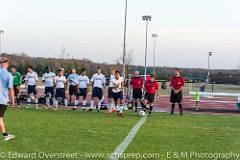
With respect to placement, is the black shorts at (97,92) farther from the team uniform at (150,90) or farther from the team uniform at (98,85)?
the team uniform at (150,90)

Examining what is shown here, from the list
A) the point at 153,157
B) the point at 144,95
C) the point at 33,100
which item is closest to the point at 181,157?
the point at 153,157

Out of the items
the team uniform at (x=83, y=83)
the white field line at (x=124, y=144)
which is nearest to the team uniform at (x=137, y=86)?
the team uniform at (x=83, y=83)

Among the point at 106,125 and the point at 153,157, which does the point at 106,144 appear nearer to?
the point at 153,157

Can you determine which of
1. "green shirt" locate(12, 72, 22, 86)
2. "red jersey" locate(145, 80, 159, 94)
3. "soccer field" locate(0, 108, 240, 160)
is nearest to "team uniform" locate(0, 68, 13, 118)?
"soccer field" locate(0, 108, 240, 160)

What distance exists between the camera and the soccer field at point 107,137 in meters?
9.63

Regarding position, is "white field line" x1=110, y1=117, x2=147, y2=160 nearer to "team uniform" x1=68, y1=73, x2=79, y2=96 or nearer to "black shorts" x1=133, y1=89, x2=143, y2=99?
"black shorts" x1=133, y1=89, x2=143, y2=99

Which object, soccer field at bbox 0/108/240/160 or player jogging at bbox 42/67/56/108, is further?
player jogging at bbox 42/67/56/108

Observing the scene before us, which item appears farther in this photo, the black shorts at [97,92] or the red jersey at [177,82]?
the black shorts at [97,92]

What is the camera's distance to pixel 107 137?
11641 mm

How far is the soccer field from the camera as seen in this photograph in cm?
963

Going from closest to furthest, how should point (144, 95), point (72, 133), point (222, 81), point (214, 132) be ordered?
point (72, 133) < point (214, 132) < point (144, 95) < point (222, 81)

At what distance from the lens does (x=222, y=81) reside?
263ft

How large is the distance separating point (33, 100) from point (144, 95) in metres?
6.14

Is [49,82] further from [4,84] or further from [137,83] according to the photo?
[4,84]
